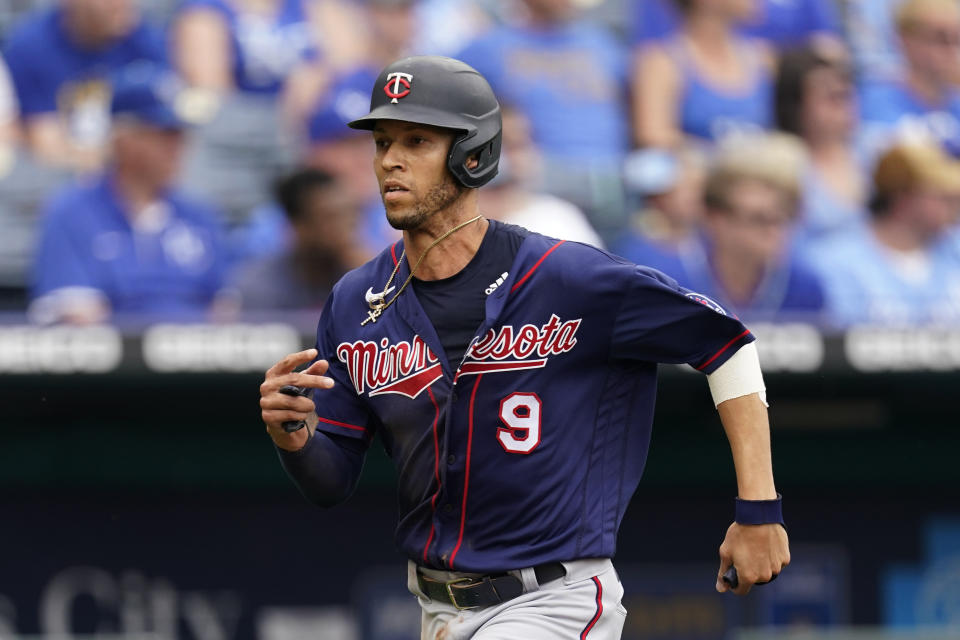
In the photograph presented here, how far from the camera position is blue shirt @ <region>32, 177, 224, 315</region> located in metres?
6.47

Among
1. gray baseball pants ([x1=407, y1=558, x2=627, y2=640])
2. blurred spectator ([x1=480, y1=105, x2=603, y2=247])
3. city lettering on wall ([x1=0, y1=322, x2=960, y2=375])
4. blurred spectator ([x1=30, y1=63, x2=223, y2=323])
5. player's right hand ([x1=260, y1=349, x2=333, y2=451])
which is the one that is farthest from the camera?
blurred spectator ([x1=480, y1=105, x2=603, y2=247])

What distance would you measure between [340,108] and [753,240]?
6.72 feet

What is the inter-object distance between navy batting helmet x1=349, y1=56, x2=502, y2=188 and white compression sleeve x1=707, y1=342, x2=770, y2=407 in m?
0.67

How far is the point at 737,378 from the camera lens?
318 cm

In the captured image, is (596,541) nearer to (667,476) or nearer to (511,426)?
(511,426)

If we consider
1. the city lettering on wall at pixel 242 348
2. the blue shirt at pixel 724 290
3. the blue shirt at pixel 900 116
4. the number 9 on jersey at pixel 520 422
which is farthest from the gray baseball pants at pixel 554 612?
the blue shirt at pixel 900 116

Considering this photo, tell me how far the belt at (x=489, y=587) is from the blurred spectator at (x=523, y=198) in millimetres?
3731

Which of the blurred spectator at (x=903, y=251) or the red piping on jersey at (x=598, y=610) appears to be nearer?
the red piping on jersey at (x=598, y=610)

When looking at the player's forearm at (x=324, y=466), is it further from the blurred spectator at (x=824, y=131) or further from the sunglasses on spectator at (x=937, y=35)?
the sunglasses on spectator at (x=937, y=35)

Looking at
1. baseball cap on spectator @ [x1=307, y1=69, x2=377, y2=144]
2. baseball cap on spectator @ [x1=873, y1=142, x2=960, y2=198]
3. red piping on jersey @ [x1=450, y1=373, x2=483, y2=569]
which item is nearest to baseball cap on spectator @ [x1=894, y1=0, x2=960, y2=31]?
baseball cap on spectator @ [x1=873, y1=142, x2=960, y2=198]

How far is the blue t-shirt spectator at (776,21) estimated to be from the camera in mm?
7371

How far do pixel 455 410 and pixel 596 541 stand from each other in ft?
1.36

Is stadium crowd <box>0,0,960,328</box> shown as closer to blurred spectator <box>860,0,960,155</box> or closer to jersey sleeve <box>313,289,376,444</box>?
blurred spectator <box>860,0,960,155</box>

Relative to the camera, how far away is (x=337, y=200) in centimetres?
677
